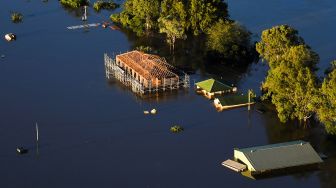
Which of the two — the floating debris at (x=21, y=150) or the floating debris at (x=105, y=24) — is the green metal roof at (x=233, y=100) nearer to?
the floating debris at (x=21, y=150)

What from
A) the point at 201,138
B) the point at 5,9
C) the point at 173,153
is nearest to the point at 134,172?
the point at 173,153

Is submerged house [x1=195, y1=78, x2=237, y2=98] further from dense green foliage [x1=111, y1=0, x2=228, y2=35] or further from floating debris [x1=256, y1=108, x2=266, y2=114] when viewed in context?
dense green foliage [x1=111, y1=0, x2=228, y2=35]

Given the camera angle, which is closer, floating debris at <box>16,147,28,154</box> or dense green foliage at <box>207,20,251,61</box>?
floating debris at <box>16,147,28,154</box>

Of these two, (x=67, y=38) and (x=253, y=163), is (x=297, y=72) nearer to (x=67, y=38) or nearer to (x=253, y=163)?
(x=253, y=163)

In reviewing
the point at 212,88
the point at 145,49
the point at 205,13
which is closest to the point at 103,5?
the point at 205,13

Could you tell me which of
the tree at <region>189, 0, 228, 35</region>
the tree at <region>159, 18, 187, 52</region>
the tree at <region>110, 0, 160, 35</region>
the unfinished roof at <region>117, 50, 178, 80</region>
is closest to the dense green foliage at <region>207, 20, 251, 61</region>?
the tree at <region>159, 18, 187, 52</region>

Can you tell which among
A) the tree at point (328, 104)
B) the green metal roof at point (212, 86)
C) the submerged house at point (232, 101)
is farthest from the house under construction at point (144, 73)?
the tree at point (328, 104)
